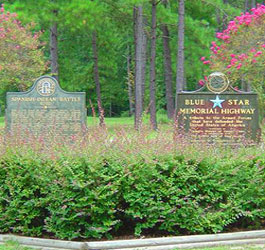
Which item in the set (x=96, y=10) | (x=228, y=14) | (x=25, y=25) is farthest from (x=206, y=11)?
(x=25, y=25)

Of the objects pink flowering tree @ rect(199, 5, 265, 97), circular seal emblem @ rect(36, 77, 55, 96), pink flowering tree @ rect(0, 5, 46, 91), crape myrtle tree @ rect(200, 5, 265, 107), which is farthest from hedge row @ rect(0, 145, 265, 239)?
pink flowering tree @ rect(0, 5, 46, 91)

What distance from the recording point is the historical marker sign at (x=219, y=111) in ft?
32.6

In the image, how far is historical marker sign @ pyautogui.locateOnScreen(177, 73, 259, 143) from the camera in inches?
391

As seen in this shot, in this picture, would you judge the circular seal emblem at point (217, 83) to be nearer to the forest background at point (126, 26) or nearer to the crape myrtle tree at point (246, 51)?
the forest background at point (126, 26)

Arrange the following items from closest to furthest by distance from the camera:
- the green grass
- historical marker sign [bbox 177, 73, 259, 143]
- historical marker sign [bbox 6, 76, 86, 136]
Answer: the green grass, historical marker sign [bbox 177, 73, 259, 143], historical marker sign [bbox 6, 76, 86, 136]

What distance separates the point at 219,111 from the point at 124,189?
5316 millimetres

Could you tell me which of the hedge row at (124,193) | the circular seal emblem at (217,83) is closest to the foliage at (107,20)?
the circular seal emblem at (217,83)

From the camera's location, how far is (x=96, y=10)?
18.8 m

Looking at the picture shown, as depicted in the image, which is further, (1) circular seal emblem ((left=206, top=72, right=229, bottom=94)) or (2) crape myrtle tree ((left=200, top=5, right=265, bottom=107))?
(2) crape myrtle tree ((left=200, top=5, right=265, bottom=107))

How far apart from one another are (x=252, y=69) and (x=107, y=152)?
12.5 m

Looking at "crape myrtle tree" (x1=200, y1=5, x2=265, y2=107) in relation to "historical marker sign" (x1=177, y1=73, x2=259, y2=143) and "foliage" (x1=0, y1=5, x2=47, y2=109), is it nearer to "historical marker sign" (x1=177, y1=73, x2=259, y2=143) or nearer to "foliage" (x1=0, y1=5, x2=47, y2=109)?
"historical marker sign" (x1=177, y1=73, x2=259, y2=143)

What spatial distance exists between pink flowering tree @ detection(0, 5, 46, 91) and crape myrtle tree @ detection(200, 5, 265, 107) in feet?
25.2

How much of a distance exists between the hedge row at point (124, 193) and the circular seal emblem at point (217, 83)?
15.3 feet

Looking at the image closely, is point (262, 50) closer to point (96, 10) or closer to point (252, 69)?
point (252, 69)
